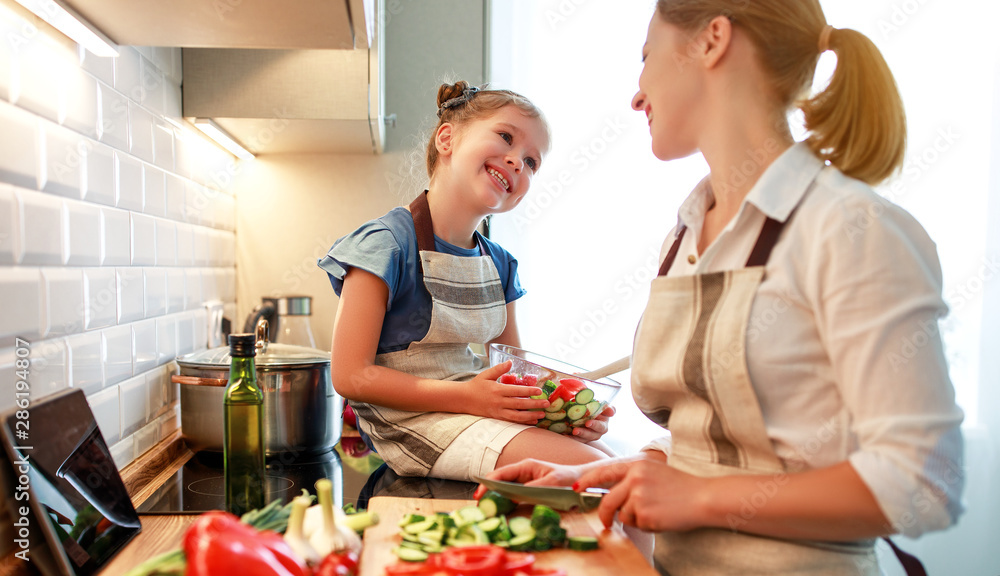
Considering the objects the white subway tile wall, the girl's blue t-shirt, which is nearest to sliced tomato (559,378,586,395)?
Result: the girl's blue t-shirt

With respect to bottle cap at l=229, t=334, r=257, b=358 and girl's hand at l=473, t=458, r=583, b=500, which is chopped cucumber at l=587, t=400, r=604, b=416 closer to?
girl's hand at l=473, t=458, r=583, b=500

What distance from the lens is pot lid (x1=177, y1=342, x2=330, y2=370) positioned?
4.11 feet

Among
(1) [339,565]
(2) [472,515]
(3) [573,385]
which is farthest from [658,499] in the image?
(3) [573,385]

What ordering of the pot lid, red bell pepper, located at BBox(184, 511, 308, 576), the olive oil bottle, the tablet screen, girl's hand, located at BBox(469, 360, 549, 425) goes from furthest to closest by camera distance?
the pot lid, girl's hand, located at BBox(469, 360, 549, 425), the olive oil bottle, the tablet screen, red bell pepper, located at BBox(184, 511, 308, 576)

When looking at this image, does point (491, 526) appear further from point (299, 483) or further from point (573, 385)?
point (299, 483)

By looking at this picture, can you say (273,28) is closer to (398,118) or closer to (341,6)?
(341,6)

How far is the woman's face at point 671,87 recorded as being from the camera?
0.80m

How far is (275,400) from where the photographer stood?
4.19 ft

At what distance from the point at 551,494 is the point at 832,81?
1.74 ft

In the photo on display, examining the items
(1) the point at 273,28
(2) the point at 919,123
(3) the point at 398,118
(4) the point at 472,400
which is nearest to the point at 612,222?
(3) the point at 398,118

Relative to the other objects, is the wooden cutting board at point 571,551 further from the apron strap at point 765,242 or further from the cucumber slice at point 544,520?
the apron strap at point 765,242

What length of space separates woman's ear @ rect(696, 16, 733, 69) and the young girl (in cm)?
55

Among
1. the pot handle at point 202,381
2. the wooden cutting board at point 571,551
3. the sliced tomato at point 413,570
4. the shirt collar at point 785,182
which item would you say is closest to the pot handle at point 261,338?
the pot handle at point 202,381

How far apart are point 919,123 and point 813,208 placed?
1.51m
